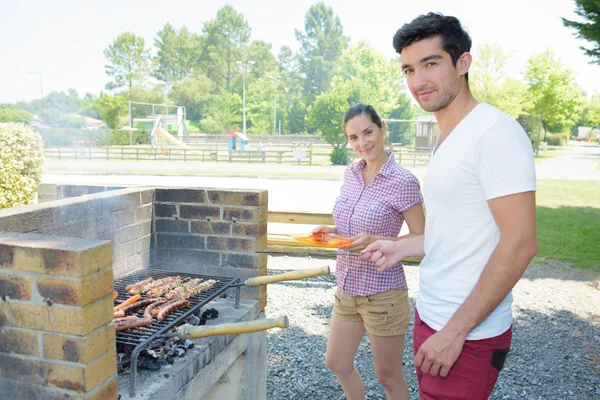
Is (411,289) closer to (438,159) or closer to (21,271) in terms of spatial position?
(438,159)

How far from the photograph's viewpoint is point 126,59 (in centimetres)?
4947

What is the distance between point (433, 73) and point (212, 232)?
76.3 inches

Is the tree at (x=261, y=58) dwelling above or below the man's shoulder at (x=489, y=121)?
above

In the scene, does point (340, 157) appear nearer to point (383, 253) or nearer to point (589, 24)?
point (589, 24)

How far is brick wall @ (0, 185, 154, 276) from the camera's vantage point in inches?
95.0

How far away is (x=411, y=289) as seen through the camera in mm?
6098

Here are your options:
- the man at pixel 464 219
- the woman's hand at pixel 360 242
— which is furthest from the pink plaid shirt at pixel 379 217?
the man at pixel 464 219

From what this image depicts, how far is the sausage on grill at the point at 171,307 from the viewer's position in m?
2.42

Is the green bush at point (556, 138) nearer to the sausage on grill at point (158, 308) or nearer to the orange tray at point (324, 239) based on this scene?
the orange tray at point (324, 239)

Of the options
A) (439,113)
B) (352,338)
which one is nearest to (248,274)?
(352,338)

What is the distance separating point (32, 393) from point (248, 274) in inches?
63.2

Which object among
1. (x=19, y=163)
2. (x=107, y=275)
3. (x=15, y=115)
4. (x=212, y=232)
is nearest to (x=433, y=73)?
(x=107, y=275)

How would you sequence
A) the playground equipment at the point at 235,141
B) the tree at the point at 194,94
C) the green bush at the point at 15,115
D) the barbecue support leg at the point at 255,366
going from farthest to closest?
the tree at the point at 194,94 → the playground equipment at the point at 235,141 → the green bush at the point at 15,115 → the barbecue support leg at the point at 255,366

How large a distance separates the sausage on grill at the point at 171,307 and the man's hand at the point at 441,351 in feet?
4.17
